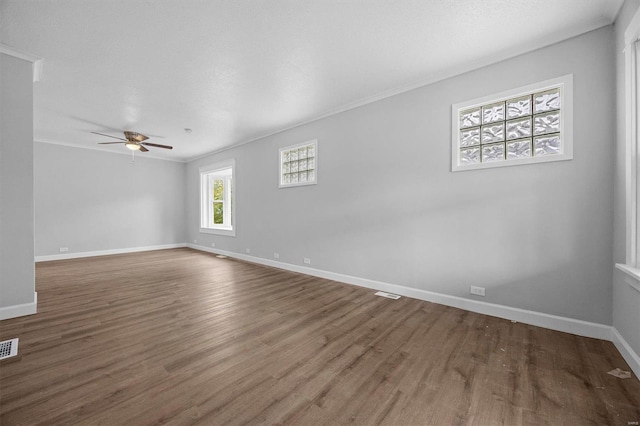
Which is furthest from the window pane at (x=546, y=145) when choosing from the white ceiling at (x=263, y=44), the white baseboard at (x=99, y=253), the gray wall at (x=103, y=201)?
the white baseboard at (x=99, y=253)

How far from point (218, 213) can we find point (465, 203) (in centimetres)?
651

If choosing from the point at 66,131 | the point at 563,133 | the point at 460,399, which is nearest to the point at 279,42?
the point at 563,133

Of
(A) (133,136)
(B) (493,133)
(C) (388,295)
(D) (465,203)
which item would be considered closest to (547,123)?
(B) (493,133)

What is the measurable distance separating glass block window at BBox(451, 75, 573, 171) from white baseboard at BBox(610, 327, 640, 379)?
5.05ft

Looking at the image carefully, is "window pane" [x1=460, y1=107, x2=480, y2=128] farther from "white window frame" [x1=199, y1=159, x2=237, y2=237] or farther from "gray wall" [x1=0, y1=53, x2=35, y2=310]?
"white window frame" [x1=199, y1=159, x2=237, y2=237]

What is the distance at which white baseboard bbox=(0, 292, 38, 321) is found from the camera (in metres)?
2.48

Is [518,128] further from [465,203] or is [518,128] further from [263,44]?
[263,44]

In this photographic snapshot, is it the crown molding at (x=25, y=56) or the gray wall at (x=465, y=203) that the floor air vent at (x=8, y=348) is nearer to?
the crown molding at (x=25, y=56)

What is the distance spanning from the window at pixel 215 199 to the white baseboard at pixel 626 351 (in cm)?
705

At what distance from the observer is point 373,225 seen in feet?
11.7

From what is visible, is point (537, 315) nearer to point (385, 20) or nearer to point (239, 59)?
point (385, 20)

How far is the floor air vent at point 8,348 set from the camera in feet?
6.16

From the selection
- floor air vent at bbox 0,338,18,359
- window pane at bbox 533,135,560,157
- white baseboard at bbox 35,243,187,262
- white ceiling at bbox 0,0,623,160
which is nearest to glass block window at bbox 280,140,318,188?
white ceiling at bbox 0,0,623,160

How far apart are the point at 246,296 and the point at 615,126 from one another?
4106 mm
